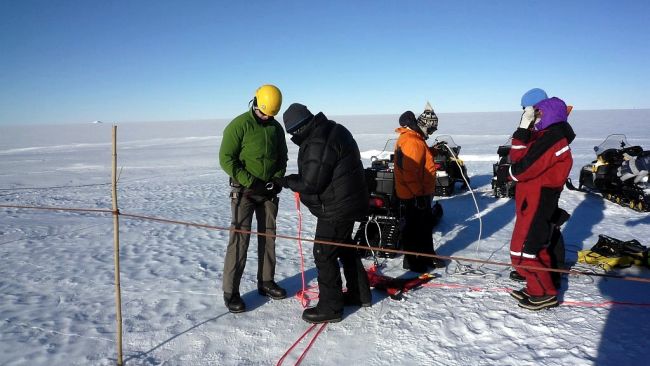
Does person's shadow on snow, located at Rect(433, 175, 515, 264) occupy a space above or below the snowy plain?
above

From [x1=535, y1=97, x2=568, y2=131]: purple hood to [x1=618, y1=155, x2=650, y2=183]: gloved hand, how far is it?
5662mm

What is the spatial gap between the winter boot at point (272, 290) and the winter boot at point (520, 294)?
7.16ft

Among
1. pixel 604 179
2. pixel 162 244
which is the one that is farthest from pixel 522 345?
pixel 604 179

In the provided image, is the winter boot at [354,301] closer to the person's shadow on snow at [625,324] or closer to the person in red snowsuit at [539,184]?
the person in red snowsuit at [539,184]

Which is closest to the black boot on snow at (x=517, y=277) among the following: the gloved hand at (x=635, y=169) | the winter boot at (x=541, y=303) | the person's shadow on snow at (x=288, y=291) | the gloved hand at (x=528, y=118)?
the winter boot at (x=541, y=303)

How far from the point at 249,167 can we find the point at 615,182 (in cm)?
788

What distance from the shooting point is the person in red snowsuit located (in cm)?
346

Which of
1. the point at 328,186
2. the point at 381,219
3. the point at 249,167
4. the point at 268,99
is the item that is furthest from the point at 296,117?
the point at 381,219

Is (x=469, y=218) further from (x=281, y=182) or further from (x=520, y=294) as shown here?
(x=281, y=182)

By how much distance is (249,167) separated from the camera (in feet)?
12.1

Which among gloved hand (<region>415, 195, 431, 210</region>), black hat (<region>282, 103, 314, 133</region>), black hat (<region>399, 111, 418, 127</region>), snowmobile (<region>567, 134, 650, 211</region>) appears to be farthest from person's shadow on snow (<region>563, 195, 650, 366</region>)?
snowmobile (<region>567, 134, 650, 211</region>)

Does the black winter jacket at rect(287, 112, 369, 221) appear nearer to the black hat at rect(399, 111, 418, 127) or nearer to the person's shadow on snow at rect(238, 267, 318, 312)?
the person's shadow on snow at rect(238, 267, 318, 312)

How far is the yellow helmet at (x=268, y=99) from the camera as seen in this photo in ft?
11.7

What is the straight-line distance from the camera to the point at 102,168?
16.8m
